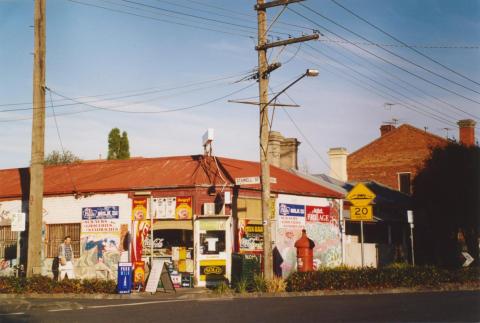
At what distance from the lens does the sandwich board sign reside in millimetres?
18875

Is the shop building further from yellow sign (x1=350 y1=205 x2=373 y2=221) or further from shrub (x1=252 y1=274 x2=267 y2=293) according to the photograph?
yellow sign (x1=350 y1=205 x2=373 y2=221)

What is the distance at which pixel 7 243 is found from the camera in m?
25.0

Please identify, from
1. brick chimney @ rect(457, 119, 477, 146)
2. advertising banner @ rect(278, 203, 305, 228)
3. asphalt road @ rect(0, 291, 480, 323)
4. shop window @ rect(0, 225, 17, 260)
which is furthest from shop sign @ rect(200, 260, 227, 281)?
brick chimney @ rect(457, 119, 477, 146)

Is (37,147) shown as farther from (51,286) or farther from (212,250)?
(212,250)

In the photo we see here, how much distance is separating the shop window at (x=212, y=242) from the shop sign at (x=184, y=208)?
2.93 ft

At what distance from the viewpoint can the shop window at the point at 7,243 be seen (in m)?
24.8

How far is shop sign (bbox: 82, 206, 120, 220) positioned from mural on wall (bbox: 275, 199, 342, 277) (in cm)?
629

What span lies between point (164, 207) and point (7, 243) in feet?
26.4

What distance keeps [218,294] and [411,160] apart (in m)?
27.7

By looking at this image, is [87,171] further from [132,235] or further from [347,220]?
[347,220]

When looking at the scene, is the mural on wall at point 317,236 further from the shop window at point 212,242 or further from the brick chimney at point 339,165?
the brick chimney at point 339,165

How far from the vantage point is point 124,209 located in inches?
876

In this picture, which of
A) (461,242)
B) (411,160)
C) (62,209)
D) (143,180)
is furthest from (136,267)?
(411,160)

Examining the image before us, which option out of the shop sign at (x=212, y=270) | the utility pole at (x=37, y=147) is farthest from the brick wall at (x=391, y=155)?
the utility pole at (x=37, y=147)
